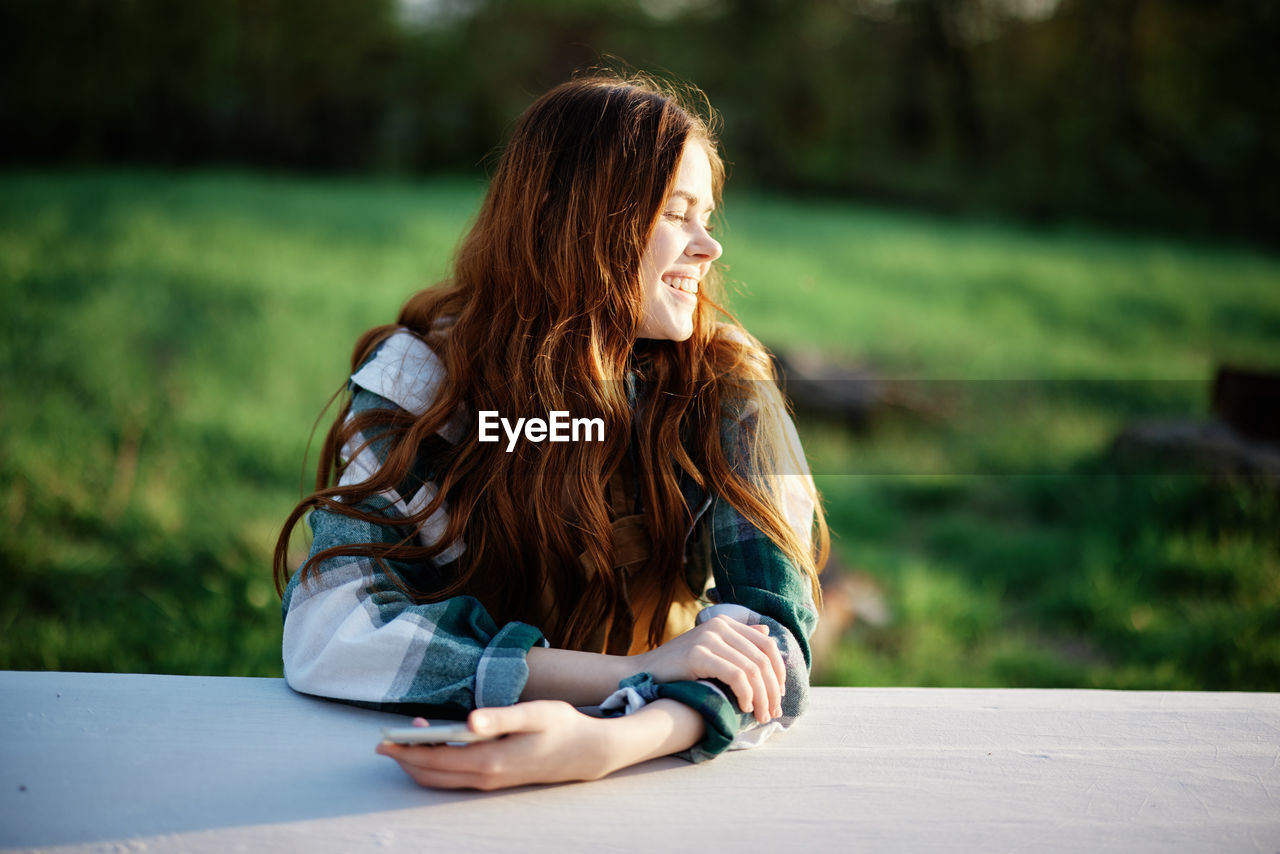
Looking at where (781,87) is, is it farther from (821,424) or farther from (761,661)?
(761,661)

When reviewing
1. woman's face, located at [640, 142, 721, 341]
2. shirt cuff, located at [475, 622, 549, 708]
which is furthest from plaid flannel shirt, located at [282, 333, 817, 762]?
woman's face, located at [640, 142, 721, 341]

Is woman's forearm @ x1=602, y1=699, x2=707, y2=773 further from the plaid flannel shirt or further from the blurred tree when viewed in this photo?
the blurred tree

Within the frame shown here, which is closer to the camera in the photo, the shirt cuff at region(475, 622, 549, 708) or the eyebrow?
the shirt cuff at region(475, 622, 549, 708)

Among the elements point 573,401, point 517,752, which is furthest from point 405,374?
point 517,752

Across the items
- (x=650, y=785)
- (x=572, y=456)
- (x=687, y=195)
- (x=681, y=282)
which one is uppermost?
(x=687, y=195)

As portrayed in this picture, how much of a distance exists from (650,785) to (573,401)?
0.61m

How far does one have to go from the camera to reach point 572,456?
1508 millimetres

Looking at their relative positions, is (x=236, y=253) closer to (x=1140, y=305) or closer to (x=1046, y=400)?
(x=1046, y=400)

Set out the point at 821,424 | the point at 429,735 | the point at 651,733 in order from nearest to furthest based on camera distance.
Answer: the point at 429,735
the point at 651,733
the point at 821,424

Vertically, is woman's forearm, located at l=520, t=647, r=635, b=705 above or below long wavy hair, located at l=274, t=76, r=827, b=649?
below

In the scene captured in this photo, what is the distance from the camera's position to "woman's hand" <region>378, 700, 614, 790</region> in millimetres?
1122

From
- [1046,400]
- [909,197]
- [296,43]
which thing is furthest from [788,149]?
[1046,400]

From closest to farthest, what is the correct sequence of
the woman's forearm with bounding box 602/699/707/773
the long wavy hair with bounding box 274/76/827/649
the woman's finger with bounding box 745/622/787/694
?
1. the woman's forearm with bounding box 602/699/707/773
2. the woman's finger with bounding box 745/622/787/694
3. the long wavy hair with bounding box 274/76/827/649

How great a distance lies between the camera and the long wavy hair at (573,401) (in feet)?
4.88
